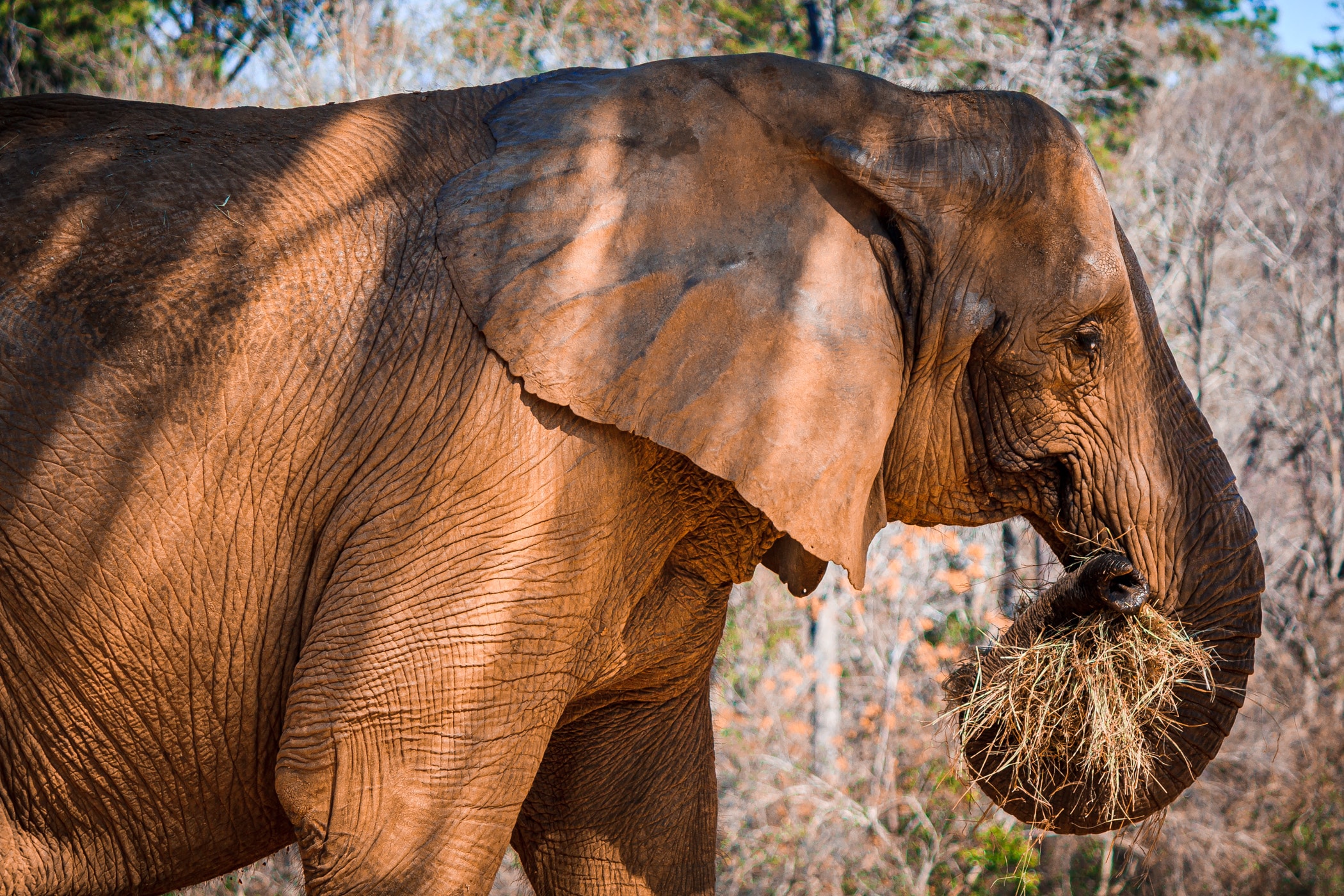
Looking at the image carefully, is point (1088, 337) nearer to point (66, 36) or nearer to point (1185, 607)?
point (1185, 607)

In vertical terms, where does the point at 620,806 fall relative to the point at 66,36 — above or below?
below

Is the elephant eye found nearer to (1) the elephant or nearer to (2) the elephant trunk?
(1) the elephant

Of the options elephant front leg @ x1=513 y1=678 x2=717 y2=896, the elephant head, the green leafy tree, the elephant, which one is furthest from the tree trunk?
the green leafy tree

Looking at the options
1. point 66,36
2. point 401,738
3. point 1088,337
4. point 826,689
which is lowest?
point 826,689

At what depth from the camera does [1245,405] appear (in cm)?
1125

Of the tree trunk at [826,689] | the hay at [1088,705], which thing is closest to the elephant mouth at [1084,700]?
the hay at [1088,705]

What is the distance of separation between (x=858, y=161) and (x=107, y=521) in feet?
6.02

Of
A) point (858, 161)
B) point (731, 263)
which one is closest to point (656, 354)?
point (731, 263)

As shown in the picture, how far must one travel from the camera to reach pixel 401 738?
2.60 metres

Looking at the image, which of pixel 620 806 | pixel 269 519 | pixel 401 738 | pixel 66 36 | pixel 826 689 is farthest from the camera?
pixel 66 36

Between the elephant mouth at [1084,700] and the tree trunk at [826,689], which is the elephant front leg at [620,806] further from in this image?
the tree trunk at [826,689]

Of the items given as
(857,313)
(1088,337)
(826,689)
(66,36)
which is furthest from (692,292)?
(66,36)

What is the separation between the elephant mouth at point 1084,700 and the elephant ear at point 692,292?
69 cm

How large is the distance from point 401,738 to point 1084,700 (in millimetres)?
1726
